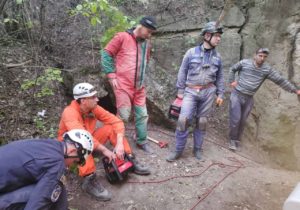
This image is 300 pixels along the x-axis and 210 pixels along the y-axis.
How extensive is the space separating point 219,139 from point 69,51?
11.9 ft

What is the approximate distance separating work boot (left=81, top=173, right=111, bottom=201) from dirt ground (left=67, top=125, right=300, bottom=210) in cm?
8

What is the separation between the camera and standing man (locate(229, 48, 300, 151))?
18.8 feet

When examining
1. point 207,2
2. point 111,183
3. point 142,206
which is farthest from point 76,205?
point 207,2

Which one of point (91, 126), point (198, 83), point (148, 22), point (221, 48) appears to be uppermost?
point (148, 22)

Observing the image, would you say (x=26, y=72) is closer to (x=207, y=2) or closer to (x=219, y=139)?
(x=219, y=139)

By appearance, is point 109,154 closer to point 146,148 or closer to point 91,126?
point 91,126

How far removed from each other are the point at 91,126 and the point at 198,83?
5.61ft

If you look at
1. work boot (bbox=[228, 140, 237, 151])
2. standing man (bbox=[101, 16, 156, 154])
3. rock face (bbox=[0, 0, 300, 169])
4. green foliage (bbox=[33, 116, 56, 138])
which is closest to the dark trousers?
work boot (bbox=[228, 140, 237, 151])

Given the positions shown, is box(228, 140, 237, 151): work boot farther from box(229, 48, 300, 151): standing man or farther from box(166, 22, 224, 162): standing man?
box(166, 22, 224, 162): standing man

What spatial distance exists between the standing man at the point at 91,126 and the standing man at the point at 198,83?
3.22 feet

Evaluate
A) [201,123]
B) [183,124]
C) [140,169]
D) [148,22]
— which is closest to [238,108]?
[201,123]

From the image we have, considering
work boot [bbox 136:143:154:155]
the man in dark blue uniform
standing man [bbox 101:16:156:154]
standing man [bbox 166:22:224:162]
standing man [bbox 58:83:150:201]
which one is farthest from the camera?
work boot [bbox 136:143:154:155]

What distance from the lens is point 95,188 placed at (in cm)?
410

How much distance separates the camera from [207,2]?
8141 millimetres
